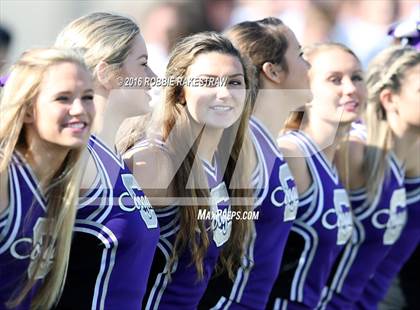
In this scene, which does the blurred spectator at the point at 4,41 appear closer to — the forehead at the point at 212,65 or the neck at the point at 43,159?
the forehead at the point at 212,65

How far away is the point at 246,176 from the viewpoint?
4117 millimetres

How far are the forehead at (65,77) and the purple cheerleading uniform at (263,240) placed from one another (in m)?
0.97

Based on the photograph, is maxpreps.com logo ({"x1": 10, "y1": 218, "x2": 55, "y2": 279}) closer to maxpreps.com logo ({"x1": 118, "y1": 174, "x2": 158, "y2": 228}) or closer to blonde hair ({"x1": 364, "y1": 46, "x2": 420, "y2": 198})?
Answer: maxpreps.com logo ({"x1": 118, "y1": 174, "x2": 158, "y2": 228})

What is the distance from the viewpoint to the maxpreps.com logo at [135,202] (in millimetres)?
3584

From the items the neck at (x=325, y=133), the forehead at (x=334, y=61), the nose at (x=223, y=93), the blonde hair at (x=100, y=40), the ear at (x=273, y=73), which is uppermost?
the forehead at (x=334, y=61)

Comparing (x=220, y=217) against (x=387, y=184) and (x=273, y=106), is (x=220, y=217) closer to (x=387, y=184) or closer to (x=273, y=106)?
(x=273, y=106)

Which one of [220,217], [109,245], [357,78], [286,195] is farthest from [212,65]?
[357,78]

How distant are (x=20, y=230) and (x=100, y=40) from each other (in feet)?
2.36

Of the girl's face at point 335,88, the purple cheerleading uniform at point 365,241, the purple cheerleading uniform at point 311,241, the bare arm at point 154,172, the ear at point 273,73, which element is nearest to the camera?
the bare arm at point 154,172

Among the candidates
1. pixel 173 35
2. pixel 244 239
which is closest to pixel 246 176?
pixel 244 239

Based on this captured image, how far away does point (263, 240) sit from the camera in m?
4.21

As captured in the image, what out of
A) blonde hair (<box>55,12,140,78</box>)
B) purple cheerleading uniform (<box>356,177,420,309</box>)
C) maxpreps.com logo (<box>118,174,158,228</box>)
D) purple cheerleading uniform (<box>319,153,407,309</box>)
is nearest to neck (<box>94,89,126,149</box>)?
blonde hair (<box>55,12,140,78</box>)

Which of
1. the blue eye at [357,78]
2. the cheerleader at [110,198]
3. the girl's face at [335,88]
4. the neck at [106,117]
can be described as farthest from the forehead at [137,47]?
the blue eye at [357,78]

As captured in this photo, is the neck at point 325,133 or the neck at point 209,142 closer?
the neck at point 209,142
